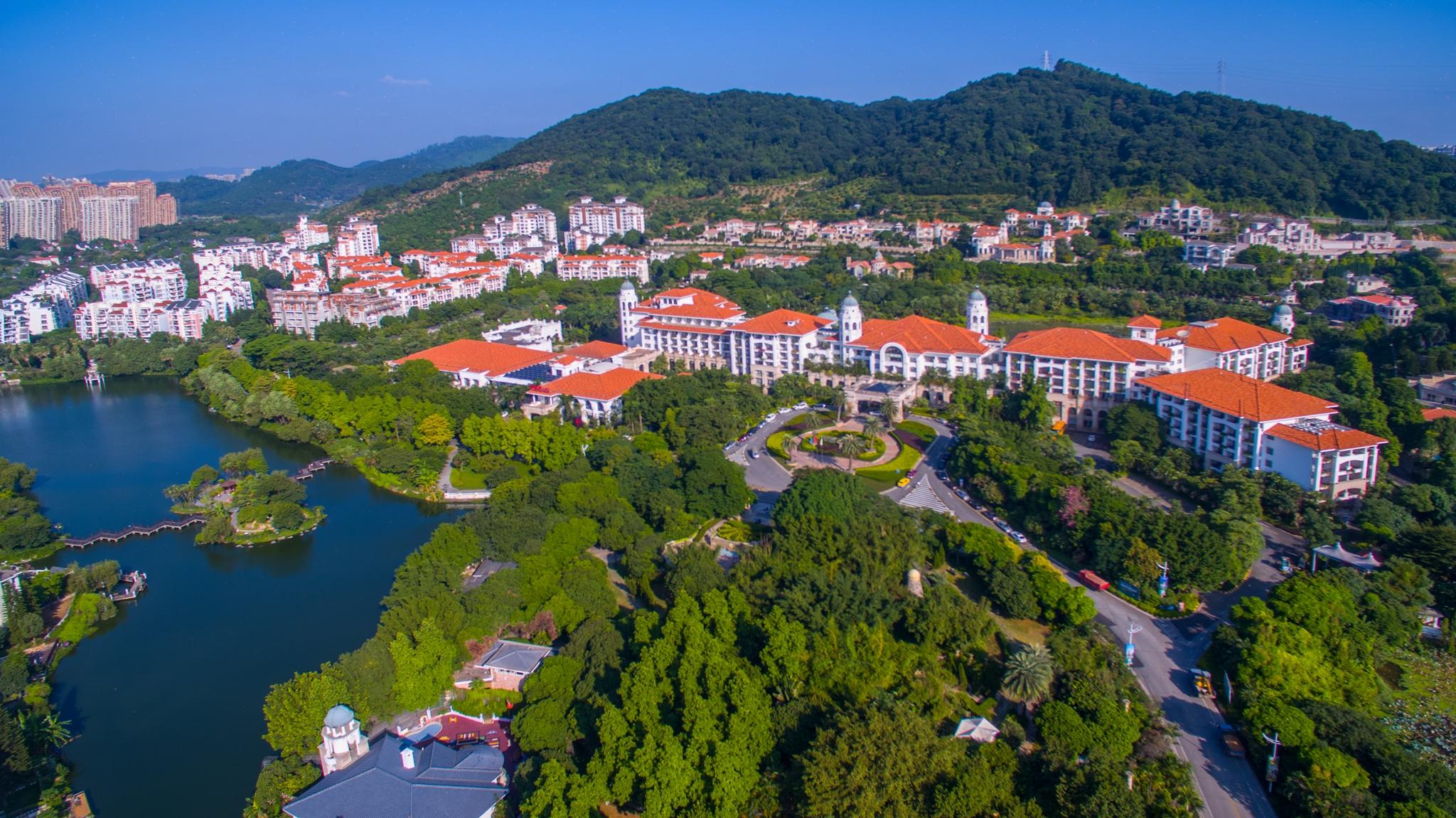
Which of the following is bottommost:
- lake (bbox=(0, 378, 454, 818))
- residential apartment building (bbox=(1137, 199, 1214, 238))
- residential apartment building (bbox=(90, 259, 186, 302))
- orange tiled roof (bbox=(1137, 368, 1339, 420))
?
lake (bbox=(0, 378, 454, 818))

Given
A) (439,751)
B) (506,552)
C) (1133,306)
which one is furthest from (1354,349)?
(439,751)

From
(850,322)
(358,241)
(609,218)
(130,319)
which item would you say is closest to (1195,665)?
(850,322)

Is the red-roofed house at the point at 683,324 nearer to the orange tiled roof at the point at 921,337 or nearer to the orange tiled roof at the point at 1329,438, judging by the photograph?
the orange tiled roof at the point at 921,337

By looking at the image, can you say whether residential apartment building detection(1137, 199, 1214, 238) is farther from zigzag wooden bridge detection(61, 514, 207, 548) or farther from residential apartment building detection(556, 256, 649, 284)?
zigzag wooden bridge detection(61, 514, 207, 548)

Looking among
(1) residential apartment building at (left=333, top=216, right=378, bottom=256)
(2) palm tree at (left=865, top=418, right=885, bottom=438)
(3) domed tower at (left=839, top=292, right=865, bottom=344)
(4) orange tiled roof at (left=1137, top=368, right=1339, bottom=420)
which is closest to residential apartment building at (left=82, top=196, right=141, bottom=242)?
(1) residential apartment building at (left=333, top=216, right=378, bottom=256)

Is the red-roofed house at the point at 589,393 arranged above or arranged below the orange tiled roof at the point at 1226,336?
below

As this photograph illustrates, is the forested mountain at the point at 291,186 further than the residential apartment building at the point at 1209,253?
Yes

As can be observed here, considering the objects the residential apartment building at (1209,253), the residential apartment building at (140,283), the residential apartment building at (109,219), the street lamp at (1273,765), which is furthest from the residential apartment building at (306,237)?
the street lamp at (1273,765)
